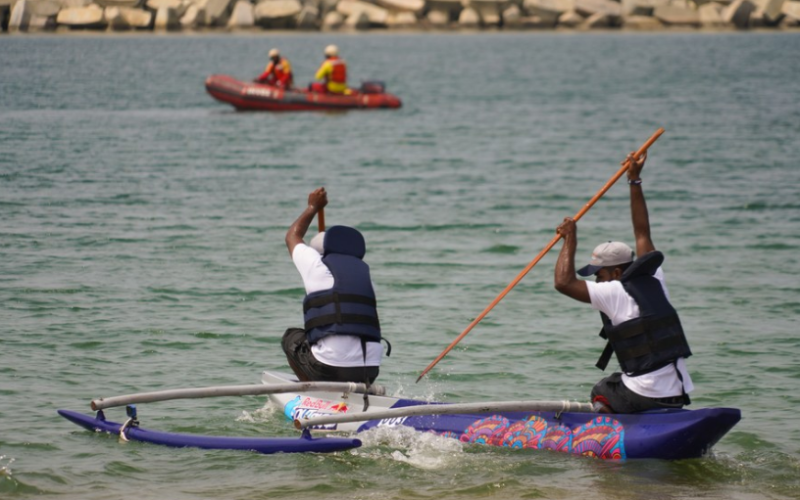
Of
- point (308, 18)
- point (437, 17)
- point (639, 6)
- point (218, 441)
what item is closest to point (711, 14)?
point (639, 6)

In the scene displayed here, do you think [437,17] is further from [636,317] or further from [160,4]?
[636,317]

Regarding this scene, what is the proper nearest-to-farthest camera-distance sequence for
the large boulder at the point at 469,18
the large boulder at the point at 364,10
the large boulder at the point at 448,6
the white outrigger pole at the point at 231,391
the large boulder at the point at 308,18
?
the white outrigger pole at the point at 231,391
the large boulder at the point at 308,18
the large boulder at the point at 364,10
the large boulder at the point at 448,6
the large boulder at the point at 469,18

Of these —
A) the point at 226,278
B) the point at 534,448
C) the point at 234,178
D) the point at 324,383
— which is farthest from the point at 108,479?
the point at 234,178

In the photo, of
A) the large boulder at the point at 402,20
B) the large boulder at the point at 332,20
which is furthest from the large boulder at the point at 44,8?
the large boulder at the point at 402,20

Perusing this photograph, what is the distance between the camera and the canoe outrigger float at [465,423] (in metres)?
9.49

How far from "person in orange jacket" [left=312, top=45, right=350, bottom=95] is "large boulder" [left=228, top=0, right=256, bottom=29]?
45.8m

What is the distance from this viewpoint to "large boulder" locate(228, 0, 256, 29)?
83.0 meters

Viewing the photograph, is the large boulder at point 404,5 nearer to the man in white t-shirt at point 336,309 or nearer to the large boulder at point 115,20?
the large boulder at point 115,20

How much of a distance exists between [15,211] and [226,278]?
655 cm

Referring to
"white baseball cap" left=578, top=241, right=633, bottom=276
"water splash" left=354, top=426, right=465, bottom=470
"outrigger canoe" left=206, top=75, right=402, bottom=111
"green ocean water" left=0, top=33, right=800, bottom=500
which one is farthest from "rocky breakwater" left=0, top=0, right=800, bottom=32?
"white baseball cap" left=578, top=241, right=633, bottom=276

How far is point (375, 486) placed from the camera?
963cm

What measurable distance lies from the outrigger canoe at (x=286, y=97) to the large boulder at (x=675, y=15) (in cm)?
5892

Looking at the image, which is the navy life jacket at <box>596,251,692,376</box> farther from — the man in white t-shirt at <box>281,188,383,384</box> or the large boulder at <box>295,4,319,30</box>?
the large boulder at <box>295,4,319,30</box>

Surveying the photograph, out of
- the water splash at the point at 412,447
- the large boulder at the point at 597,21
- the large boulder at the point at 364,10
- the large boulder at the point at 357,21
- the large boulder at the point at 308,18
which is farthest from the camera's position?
the large boulder at the point at 597,21
